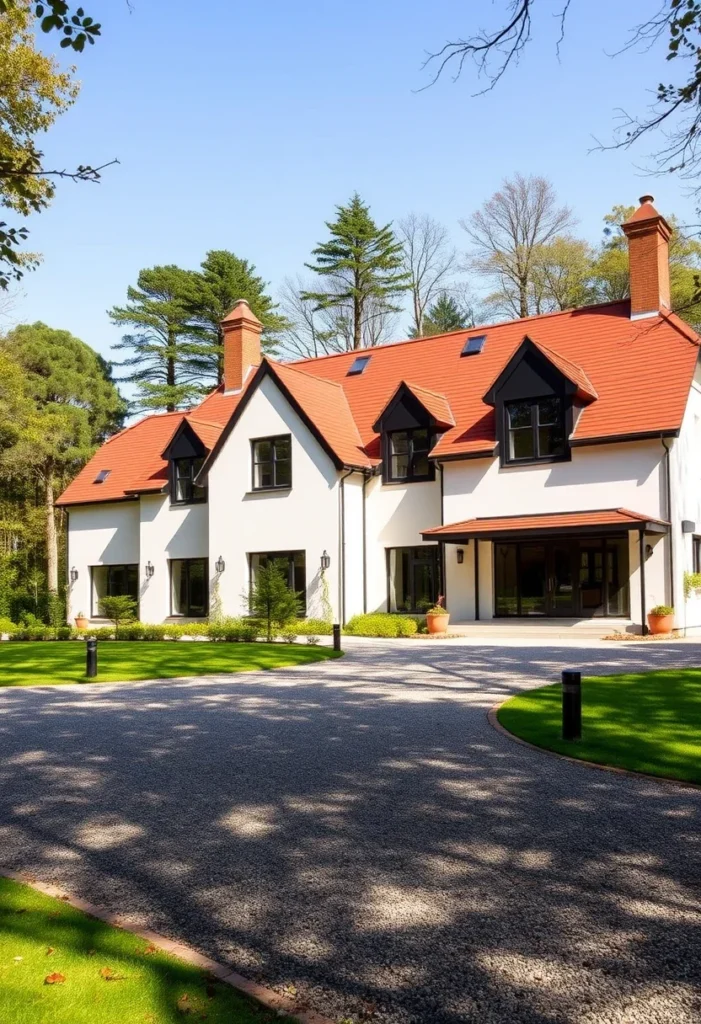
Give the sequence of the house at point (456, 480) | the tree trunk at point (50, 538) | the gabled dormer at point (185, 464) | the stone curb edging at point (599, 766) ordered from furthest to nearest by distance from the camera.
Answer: the tree trunk at point (50, 538) → the gabled dormer at point (185, 464) → the house at point (456, 480) → the stone curb edging at point (599, 766)

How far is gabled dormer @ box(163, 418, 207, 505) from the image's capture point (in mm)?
30875

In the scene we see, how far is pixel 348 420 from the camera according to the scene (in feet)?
98.6

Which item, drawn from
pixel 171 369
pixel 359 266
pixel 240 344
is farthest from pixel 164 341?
pixel 240 344

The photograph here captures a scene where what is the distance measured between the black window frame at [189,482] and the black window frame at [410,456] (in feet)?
22.8

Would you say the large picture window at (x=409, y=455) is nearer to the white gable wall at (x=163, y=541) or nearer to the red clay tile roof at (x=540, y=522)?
the red clay tile roof at (x=540, y=522)

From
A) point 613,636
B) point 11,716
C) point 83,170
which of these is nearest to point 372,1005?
point 83,170

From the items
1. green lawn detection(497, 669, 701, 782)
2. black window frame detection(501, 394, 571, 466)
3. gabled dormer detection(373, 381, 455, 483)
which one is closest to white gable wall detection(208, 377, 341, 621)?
gabled dormer detection(373, 381, 455, 483)

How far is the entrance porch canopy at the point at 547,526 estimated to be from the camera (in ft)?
72.6

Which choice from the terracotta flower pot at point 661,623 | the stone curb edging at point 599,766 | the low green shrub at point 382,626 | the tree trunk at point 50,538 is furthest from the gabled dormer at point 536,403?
the tree trunk at point 50,538

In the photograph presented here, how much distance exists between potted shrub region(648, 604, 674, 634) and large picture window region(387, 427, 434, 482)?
813 cm

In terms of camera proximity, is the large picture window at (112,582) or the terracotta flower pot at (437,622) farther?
the large picture window at (112,582)

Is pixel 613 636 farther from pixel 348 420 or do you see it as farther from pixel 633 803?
pixel 633 803

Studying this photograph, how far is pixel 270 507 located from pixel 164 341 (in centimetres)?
2904

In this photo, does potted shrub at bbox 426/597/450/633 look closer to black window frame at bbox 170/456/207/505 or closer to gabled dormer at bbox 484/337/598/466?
gabled dormer at bbox 484/337/598/466
